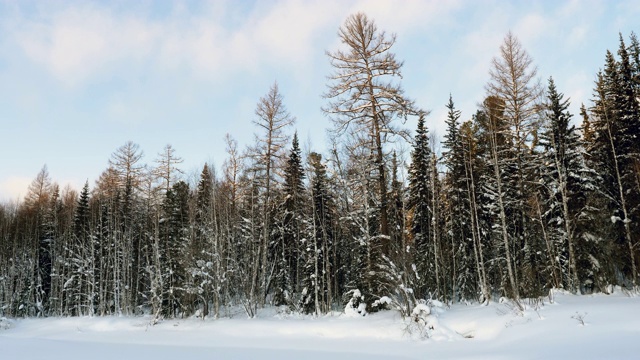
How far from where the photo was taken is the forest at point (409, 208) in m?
16.2

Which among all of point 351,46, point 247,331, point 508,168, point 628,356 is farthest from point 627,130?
point 247,331

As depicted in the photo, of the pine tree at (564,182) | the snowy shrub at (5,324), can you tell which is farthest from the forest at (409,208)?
the snowy shrub at (5,324)

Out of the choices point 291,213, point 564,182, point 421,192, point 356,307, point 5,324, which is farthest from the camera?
point 5,324

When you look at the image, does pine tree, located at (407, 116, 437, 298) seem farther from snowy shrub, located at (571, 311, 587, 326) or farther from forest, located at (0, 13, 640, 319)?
snowy shrub, located at (571, 311, 587, 326)

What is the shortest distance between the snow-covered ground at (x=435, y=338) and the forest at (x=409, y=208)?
1.51 meters

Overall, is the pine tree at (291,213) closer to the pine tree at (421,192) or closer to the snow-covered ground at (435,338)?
the pine tree at (421,192)

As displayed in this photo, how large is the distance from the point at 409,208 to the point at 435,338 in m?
13.6

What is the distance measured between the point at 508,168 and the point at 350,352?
709 inches

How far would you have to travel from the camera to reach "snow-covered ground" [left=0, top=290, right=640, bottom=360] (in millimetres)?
8297

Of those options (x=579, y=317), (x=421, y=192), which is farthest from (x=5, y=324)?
(x=579, y=317)

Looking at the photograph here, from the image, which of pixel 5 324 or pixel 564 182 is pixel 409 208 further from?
pixel 5 324

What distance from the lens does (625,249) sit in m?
18.3

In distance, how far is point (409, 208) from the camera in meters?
24.8

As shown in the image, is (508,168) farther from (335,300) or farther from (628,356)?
(628,356)
